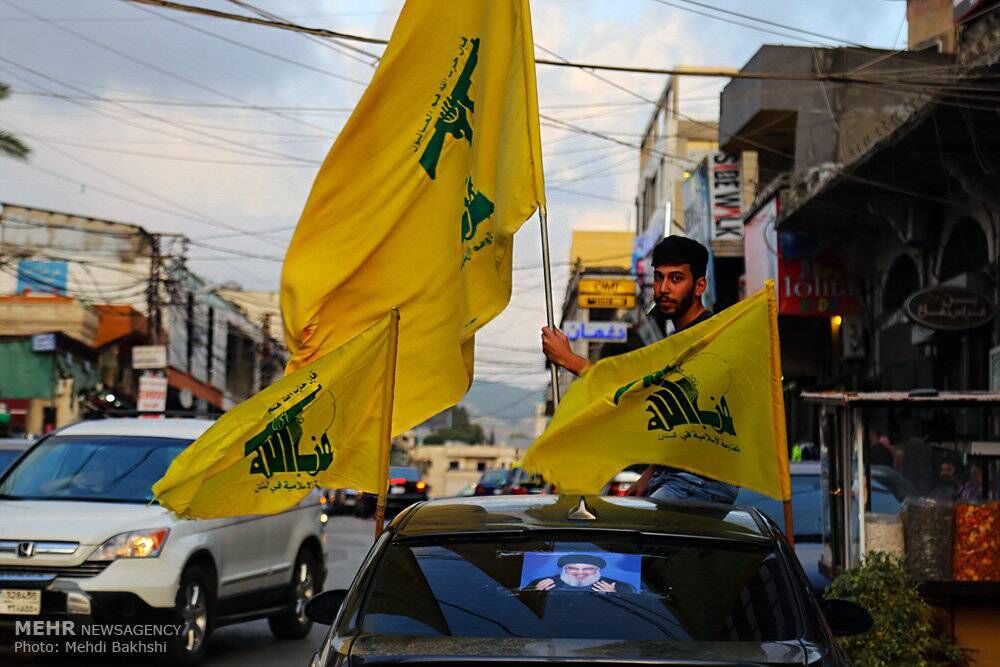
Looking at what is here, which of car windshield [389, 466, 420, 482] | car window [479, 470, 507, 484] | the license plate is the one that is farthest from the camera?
car windshield [389, 466, 420, 482]

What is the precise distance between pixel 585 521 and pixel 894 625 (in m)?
3.33

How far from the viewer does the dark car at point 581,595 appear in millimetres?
4031

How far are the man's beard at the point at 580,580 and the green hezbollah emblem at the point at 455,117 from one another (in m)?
3.18

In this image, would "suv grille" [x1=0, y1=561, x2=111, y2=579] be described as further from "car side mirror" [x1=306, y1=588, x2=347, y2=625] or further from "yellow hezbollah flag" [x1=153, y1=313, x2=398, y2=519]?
"car side mirror" [x1=306, y1=588, x2=347, y2=625]

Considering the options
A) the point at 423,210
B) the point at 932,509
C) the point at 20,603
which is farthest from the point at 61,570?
the point at 932,509

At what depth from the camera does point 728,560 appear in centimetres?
460

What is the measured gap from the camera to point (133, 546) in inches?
385

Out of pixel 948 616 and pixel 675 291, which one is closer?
pixel 675 291

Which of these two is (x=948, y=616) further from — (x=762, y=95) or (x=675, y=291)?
(x=762, y=95)

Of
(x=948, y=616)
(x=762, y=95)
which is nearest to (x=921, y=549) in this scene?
(x=948, y=616)

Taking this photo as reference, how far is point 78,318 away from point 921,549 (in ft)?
153

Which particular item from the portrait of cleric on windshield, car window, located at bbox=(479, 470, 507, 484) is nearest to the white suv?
the portrait of cleric on windshield

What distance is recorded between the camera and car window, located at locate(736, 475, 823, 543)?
11602mm

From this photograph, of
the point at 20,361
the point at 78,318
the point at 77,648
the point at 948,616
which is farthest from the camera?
the point at 78,318
